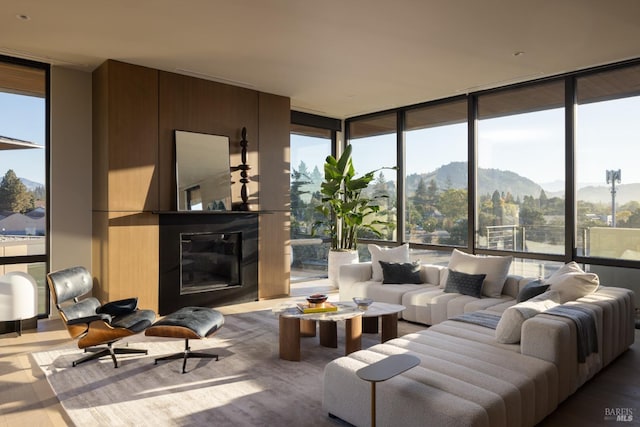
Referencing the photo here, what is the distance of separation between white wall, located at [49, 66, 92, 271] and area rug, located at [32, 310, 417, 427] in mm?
1437

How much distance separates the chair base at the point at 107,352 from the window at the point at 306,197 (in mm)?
3812

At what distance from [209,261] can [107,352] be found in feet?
7.27

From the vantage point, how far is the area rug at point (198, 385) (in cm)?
286

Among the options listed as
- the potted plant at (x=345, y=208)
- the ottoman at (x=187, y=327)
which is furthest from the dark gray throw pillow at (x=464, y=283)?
the ottoman at (x=187, y=327)

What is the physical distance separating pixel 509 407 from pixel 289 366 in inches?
75.7

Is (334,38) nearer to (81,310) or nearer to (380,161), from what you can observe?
(81,310)

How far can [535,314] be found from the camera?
3.15m

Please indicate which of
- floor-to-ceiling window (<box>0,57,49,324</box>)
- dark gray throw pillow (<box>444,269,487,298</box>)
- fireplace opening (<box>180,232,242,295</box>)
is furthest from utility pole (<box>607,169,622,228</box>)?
floor-to-ceiling window (<box>0,57,49,324</box>)

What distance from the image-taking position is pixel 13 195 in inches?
199

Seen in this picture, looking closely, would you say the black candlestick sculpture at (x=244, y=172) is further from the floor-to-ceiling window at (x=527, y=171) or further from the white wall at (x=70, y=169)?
the floor-to-ceiling window at (x=527, y=171)

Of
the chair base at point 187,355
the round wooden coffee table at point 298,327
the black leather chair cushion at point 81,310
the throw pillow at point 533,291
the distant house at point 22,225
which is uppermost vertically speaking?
the distant house at point 22,225

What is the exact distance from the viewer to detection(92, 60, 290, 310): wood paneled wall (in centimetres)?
516

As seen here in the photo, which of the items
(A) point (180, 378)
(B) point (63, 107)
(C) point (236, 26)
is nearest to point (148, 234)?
(B) point (63, 107)

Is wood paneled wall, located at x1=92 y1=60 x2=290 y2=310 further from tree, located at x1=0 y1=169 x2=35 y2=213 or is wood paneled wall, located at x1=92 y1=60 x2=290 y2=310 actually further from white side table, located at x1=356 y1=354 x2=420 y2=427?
white side table, located at x1=356 y1=354 x2=420 y2=427
